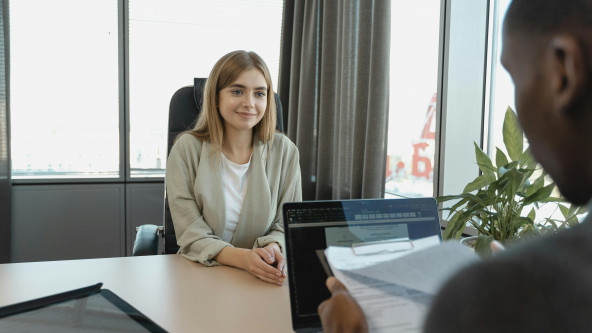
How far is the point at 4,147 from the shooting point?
9.18 ft

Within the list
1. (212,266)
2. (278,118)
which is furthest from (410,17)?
(212,266)

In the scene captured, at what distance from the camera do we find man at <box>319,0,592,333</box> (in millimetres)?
275

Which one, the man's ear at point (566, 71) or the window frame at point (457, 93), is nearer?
the man's ear at point (566, 71)

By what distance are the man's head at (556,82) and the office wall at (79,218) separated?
2.98 metres

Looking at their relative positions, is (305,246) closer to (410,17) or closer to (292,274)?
(292,274)

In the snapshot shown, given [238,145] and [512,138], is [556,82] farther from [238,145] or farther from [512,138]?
[238,145]

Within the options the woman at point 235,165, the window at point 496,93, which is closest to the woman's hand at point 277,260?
the woman at point 235,165

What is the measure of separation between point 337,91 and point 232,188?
1011 mm

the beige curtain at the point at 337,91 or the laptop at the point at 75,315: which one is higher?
the beige curtain at the point at 337,91

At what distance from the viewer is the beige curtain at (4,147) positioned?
2.76 metres

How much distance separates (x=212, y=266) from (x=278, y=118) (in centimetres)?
76

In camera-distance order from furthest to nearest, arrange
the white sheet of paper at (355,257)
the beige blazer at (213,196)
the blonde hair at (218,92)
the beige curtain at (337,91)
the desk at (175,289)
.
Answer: the beige curtain at (337,91), the blonde hair at (218,92), the beige blazer at (213,196), the desk at (175,289), the white sheet of paper at (355,257)

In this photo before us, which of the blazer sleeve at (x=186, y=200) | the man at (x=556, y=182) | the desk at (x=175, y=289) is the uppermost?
the man at (x=556, y=182)

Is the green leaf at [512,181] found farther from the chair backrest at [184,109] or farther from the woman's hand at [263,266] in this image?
the chair backrest at [184,109]
